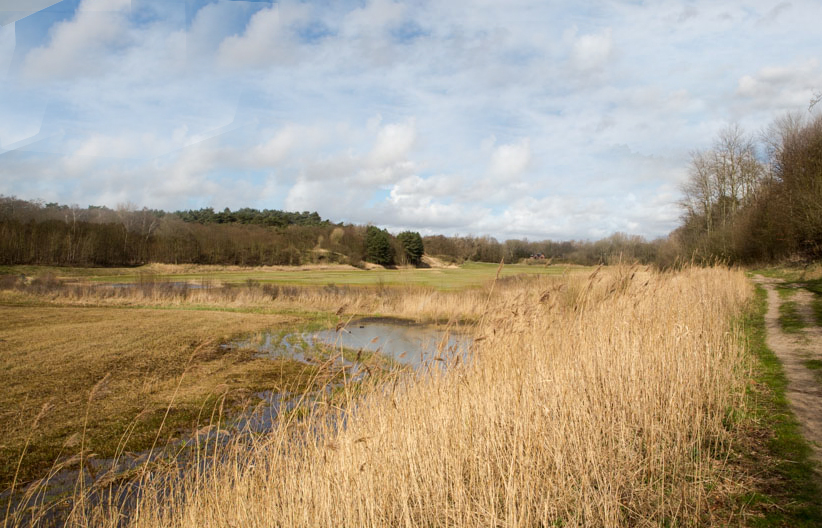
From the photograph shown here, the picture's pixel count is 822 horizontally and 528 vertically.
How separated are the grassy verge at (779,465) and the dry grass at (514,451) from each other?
0.28 m

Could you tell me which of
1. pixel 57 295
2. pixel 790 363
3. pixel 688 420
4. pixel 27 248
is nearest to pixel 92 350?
pixel 688 420

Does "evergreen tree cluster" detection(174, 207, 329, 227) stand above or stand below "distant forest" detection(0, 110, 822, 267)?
above

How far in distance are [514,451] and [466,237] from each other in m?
125

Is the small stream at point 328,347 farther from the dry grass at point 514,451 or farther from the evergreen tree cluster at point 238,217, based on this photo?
the evergreen tree cluster at point 238,217

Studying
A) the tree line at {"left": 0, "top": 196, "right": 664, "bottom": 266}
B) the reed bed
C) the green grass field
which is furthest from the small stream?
the tree line at {"left": 0, "top": 196, "right": 664, "bottom": 266}

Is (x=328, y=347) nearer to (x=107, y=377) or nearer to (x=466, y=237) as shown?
(x=107, y=377)

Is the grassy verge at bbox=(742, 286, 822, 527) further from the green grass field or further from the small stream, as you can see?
the green grass field

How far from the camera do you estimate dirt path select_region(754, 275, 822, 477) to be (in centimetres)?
509

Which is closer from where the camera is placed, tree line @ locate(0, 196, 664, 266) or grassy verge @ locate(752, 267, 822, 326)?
grassy verge @ locate(752, 267, 822, 326)

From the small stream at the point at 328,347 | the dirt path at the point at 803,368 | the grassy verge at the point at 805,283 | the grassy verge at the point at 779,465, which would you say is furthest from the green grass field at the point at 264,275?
the grassy verge at the point at 779,465

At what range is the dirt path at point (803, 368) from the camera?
16.7 ft

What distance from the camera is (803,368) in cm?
764

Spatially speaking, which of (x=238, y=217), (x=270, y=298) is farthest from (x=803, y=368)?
(x=238, y=217)

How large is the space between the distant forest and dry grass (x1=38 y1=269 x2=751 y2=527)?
265cm
